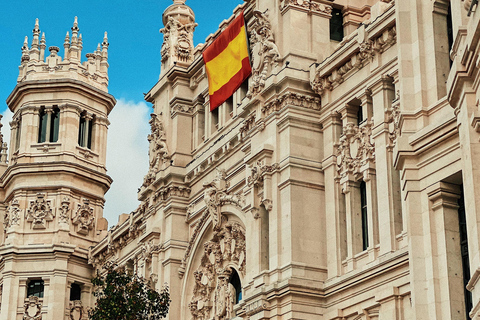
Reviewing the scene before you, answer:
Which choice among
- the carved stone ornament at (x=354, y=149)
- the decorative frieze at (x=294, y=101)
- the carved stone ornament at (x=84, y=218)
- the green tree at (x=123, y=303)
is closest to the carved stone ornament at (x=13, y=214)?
the carved stone ornament at (x=84, y=218)

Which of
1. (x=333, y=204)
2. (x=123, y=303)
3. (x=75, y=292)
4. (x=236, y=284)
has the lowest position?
(x=123, y=303)

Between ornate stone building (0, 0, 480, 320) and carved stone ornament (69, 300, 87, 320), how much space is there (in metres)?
0.12

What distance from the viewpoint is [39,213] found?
55.2 meters

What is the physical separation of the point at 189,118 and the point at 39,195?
1341 centimetres

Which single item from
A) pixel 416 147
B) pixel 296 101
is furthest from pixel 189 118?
pixel 416 147

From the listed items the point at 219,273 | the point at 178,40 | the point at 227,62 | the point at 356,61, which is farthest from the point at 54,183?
the point at 356,61

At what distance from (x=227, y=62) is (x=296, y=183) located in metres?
9.12

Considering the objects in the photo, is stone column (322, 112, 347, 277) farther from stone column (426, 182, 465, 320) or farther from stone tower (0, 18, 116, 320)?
stone tower (0, 18, 116, 320)

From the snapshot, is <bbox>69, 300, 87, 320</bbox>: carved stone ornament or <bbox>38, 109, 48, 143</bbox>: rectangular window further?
<bbox>38, 109, 48, 143</bbox>: rectangular window

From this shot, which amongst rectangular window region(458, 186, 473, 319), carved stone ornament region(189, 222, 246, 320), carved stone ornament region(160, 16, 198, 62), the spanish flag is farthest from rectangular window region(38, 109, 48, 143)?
rectangular window region(458, 186, 473, 319)

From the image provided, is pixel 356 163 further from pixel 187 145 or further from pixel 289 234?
pixel 187 145

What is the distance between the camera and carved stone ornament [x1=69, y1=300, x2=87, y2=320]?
176 ft

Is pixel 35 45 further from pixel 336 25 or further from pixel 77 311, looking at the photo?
pixel 336 25

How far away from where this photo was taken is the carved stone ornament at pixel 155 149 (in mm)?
45625
